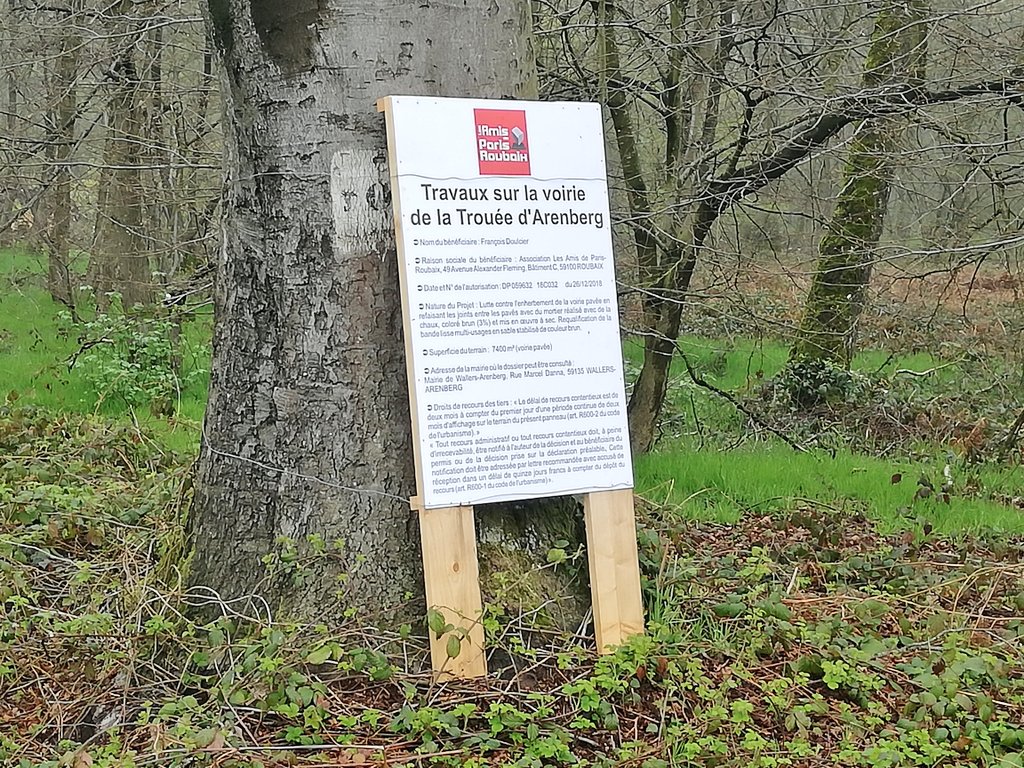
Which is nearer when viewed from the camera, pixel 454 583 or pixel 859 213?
pixel 454 583

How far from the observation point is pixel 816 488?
7.25m

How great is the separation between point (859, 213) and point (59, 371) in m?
7.36

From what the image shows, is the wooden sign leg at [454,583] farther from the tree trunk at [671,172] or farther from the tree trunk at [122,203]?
the tree trunk at [122,203]

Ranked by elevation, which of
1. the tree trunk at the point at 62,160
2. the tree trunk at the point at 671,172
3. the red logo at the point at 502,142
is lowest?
the red logo at the point at 502,142

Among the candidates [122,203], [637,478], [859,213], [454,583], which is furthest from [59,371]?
[859,213]

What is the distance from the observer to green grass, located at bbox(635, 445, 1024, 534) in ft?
21.1

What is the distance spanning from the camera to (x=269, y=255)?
3859mm

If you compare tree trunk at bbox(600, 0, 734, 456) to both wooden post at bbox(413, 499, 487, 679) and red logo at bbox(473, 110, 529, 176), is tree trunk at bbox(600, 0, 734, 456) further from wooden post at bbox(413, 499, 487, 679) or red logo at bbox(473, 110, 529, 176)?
wooden post at bbox(413, 499, 487, 679)

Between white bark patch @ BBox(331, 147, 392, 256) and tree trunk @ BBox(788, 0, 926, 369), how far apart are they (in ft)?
13.0

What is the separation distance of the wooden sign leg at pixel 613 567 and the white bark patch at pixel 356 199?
1.17 meters

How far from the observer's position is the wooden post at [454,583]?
3559 millimetres

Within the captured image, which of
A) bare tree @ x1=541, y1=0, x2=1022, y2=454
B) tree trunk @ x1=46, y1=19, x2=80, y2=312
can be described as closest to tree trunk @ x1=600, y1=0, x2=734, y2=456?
bare tree @ x1=541, y1=0, x2=1022, y2=454

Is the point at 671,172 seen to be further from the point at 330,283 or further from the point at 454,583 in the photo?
the point at 454,583

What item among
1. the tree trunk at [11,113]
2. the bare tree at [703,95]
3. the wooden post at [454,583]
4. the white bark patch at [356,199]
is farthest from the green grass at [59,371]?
the wooden post at [454,583]
